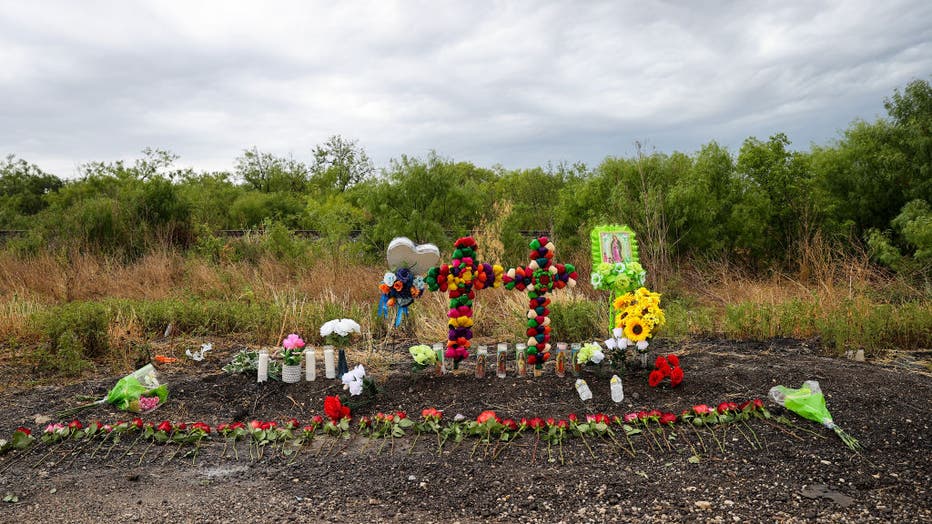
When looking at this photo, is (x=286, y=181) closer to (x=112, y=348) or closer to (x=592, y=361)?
(x=112, y=348)

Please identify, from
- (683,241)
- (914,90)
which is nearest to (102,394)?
(683,241)

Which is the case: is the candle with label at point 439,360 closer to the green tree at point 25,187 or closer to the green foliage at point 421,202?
the green foliage at point 421,202

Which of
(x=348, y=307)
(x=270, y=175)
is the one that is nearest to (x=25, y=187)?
(x=270, y=175)

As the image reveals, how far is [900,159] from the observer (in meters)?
9.19

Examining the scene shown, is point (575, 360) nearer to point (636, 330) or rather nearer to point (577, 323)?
point (636, 330)

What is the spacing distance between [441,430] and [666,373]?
1579 mm

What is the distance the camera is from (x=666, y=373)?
14.7ft

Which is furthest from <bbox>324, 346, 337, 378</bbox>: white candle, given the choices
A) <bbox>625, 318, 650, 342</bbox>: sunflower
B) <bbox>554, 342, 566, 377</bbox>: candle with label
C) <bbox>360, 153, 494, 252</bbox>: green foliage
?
<bbox>360, 153, 494, 252</bbox>: green foliage

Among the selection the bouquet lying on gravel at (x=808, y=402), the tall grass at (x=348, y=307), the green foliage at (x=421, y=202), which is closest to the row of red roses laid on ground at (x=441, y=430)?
the bouquet lying on gravel at (x=808, y=402)

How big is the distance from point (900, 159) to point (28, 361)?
33.7ft

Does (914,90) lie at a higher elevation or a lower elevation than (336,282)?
higher

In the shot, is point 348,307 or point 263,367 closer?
point 263,367

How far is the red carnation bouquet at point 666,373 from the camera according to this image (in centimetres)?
442

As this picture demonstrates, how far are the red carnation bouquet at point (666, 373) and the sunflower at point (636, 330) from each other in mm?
191
